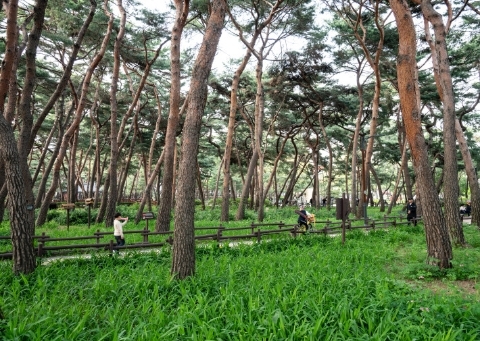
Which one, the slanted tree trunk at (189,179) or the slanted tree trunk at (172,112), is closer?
the slanted tree trunk at (189,179)

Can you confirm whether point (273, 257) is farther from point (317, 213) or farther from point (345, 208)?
point (317, 213)

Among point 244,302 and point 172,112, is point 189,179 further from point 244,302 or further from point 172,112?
point 172,112

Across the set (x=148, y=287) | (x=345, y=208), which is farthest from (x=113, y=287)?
(x=345, y=208)

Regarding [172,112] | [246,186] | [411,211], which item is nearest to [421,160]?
[172,112]

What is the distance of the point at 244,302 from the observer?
499cm

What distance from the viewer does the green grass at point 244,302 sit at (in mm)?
3896

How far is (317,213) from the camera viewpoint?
25.6m

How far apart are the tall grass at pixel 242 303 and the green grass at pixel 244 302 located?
0.02 metres

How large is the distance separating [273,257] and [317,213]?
59.3 feet

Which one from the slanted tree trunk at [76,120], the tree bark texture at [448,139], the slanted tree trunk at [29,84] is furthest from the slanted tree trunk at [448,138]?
the slanted tree trunk at [76,120]

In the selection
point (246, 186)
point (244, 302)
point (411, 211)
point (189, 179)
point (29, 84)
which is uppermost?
point (29, 84)

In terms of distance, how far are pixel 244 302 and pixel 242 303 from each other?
350 mm

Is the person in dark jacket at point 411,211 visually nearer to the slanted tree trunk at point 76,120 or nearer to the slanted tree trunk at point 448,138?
the slanted tree trunk at point 448,138

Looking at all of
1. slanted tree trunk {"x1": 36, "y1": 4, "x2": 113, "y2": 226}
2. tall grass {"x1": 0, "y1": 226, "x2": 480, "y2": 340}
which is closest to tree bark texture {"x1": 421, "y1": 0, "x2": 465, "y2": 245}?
tall grass {"x1": 0, "y1": 226, "x2": 480, "y2": 340}
